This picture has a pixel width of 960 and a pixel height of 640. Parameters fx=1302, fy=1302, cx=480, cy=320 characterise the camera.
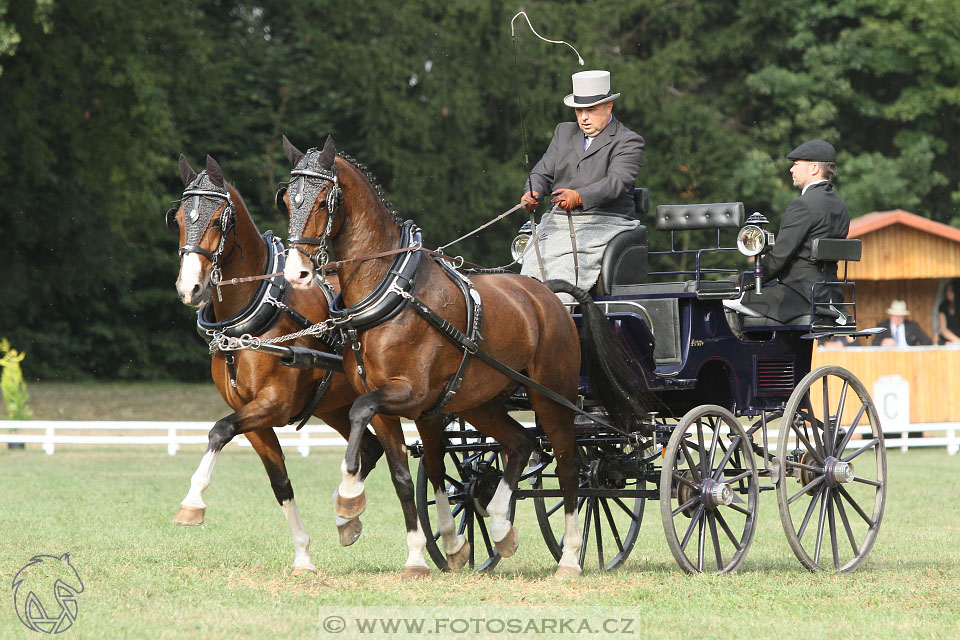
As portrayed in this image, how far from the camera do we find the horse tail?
8102 mm

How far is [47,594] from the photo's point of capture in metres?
6.79

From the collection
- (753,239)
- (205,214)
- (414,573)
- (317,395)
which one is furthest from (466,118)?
(414,573)

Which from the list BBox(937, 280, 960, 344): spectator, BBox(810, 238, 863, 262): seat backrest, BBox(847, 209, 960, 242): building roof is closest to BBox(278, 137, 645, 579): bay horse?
BBox(810, 238, 863, 262): seat backrest

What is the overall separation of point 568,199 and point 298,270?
85.3 inches

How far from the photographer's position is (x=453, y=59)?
1217 inches

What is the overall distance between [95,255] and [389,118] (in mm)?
7368


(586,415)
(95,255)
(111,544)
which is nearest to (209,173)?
(586,415)

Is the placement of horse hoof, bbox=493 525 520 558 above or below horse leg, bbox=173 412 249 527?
below

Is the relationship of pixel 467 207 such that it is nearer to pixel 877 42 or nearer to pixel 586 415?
pixel 877 42

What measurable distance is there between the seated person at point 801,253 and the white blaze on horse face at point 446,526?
2240 millimetres

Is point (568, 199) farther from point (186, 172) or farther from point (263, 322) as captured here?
point (186, 172)

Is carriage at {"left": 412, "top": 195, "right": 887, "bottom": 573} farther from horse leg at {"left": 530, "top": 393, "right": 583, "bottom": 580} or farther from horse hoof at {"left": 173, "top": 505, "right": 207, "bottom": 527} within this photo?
horse hoof at {"left": 173, "top": 505, "right": 207, "bottom": 527}

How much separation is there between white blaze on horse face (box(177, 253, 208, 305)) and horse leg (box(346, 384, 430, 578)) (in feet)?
3.72

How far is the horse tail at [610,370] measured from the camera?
8102 mm
